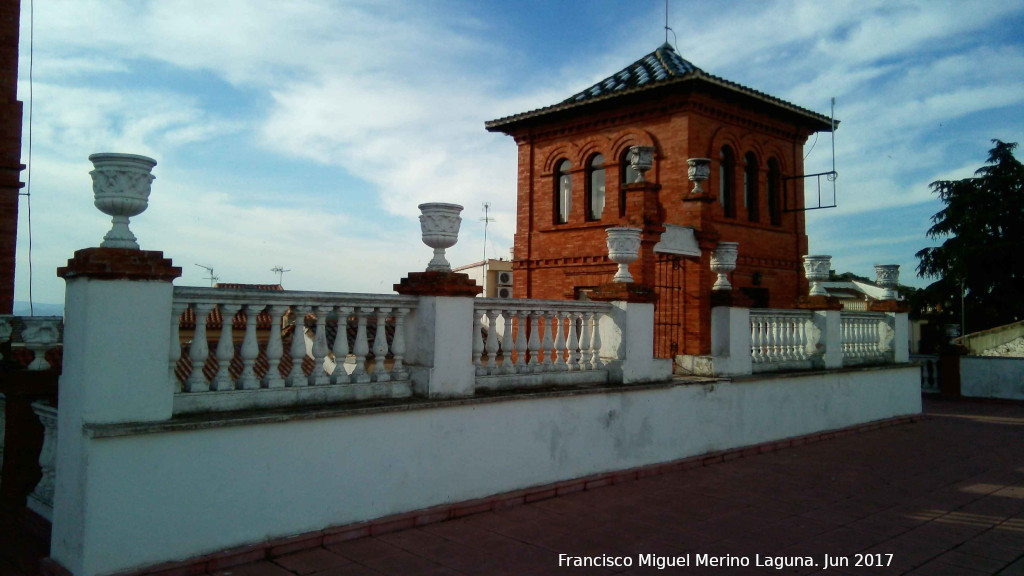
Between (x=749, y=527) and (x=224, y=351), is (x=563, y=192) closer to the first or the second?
(x=749, y=527)

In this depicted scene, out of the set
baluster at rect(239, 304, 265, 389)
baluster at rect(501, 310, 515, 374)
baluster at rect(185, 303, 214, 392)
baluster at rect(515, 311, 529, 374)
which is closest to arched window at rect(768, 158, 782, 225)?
baluster at rect(515, 311, 529, 374)

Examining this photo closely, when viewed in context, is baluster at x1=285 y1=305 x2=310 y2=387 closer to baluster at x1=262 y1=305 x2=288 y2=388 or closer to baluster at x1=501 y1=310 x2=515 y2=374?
baluster at x1=262 y1=305 x2=288 y2=388

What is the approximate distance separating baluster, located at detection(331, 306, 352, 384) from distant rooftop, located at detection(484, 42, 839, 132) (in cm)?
1014

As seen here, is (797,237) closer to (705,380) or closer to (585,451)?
(705,380)

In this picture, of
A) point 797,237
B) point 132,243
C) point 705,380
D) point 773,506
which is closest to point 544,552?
point 773,506

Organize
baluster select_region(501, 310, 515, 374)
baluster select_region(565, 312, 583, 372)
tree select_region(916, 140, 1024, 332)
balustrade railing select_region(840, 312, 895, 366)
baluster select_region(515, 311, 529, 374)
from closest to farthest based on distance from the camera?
baluster select_region(501, 310, 515, 374)
baluster select_region(515, 311, 529, 374)
baluster select_region(565, 312, 583, 372)
balustrade railing select_region(840, 312, 895, 366)
tree select_region(916, 140, 1024, 332)

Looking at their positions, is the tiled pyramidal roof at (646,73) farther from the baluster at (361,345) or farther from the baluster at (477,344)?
the baluster at (361,345)

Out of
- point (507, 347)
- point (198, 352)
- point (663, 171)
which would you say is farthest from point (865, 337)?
point (198, 352)

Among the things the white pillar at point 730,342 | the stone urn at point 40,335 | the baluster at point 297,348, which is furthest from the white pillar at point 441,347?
the white pillar at point 730,342

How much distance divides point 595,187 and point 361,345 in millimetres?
10861

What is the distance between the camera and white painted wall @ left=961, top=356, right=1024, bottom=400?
1669 centimetres

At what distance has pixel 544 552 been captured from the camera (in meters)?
5.21

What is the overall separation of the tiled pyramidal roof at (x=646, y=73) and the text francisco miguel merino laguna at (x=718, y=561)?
10.7 m

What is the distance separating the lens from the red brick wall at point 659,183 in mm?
14266
